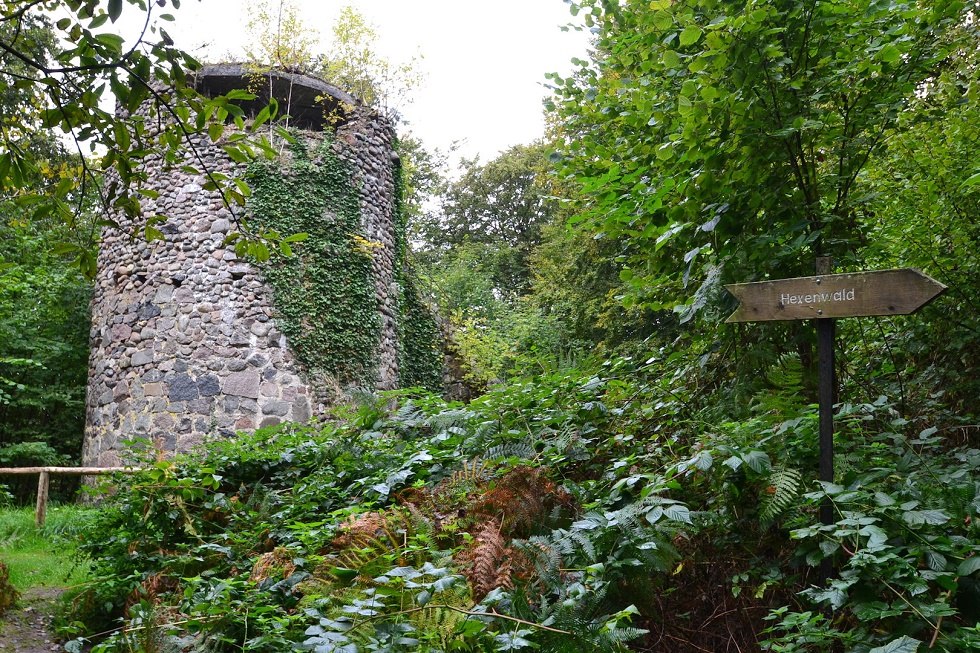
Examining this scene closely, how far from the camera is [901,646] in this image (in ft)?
6.85

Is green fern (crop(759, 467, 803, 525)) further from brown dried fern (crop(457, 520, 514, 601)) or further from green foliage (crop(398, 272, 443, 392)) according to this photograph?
green foliage (crop(398, 272, 443, 392))

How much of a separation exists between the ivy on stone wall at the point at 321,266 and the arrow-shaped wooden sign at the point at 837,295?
772 centimetres

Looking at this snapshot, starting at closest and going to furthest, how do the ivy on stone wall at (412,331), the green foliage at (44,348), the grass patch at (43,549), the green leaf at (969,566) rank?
the green leaf at (969,566) → the grass patch at (43,549) → the green foliage at (44,348) → the ivy on stone wall at (412,331)

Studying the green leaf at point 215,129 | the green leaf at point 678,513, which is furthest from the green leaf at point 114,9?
the green leaf at point 678,513

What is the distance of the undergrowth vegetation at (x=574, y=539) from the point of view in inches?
91.3

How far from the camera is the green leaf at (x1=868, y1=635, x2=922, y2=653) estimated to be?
207 centimetres

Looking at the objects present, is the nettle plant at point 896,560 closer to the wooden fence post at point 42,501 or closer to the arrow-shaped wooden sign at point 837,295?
the arrow-shaped wooden sign at point 837,295

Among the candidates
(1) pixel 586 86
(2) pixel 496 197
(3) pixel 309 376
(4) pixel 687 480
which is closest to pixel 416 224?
(2) pixel 496 197

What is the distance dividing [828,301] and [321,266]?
27.1ft

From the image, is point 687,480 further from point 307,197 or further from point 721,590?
point 307,197

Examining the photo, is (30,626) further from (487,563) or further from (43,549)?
(487,563)

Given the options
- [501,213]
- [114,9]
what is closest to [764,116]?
[114,9]

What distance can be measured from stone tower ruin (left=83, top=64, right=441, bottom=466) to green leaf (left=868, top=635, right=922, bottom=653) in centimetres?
824

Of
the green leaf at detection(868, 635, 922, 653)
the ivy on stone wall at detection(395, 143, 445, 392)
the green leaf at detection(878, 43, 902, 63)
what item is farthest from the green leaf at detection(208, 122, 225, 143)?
the ivy on stone wall at detection(395, 143, 445, 392)
